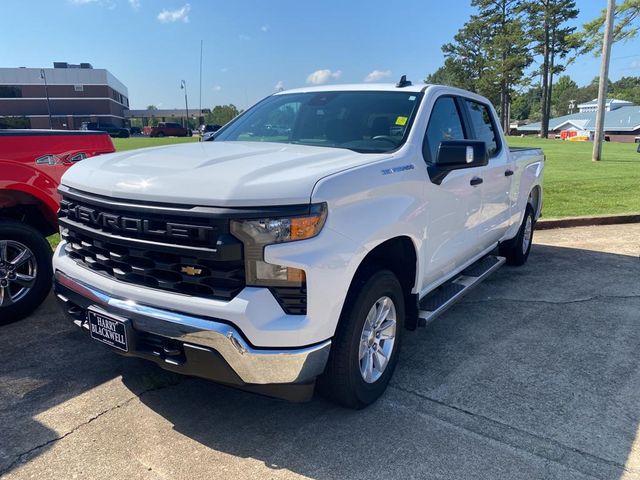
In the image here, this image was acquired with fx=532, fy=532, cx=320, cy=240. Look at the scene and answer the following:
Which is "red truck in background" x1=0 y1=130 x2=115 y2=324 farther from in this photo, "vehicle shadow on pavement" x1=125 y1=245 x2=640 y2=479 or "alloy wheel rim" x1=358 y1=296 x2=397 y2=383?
"alloy wheel rim" x1=358 y1=296 x2=397 y2=383

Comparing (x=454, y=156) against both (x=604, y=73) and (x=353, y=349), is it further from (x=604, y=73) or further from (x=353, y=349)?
(x=604, y=73)

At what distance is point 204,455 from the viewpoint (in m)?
2.79

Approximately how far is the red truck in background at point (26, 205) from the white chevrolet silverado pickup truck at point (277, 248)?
3.75 ft

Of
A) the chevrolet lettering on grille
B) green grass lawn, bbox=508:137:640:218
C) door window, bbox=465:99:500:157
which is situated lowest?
green grass lawn, bbox=508:137:640:218

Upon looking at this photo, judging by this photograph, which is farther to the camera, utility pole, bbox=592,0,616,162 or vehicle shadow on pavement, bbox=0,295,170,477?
utility pole, bbox=592,0,616,162

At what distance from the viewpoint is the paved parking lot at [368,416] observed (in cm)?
272

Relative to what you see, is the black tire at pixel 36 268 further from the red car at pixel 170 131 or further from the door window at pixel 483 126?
the red car at pixel 170 131

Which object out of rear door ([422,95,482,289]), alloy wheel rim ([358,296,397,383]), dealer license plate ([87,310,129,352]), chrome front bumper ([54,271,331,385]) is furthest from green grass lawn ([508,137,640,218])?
dealer license plate ([87,310,129,352])

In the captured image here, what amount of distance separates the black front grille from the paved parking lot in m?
0.89

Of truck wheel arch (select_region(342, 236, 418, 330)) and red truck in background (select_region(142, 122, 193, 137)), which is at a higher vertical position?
red truck in background (select_region(142, 122, 193, 137))

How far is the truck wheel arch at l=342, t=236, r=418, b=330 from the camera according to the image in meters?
3.07

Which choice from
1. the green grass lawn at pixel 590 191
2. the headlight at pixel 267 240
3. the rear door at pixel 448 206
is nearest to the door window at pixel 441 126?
the rear door at pixel 448 206

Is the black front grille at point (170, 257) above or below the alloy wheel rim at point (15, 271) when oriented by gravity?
above

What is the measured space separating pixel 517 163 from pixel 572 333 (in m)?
1.95
